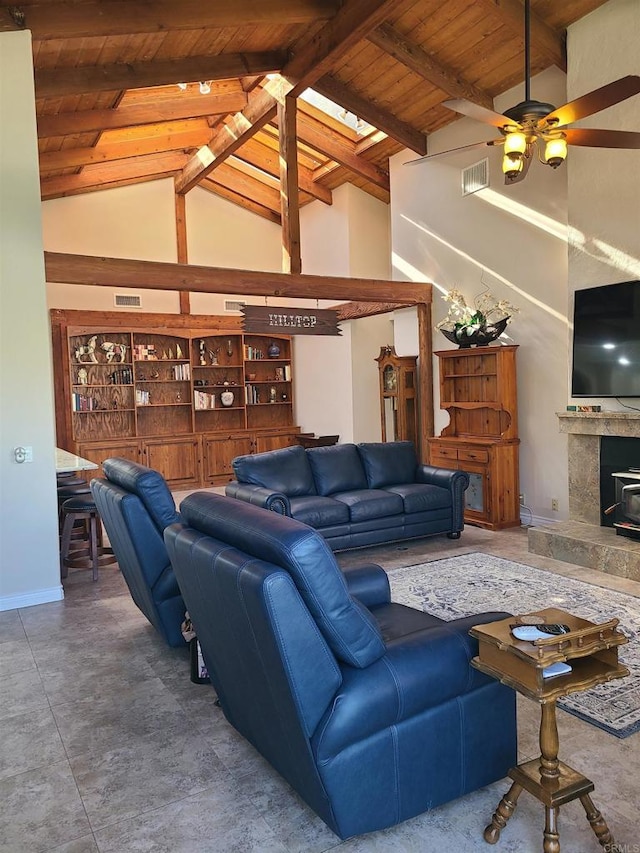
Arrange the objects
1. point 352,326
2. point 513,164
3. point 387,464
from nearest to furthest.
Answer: point 513,164, point 387,464, point 352,326

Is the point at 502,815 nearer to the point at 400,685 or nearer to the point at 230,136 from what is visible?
the point at 400,685

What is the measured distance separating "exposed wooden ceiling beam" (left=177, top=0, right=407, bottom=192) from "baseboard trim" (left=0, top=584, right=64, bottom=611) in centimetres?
494

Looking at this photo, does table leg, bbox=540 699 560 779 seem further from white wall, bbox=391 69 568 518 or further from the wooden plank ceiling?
the wooden plank ceiling

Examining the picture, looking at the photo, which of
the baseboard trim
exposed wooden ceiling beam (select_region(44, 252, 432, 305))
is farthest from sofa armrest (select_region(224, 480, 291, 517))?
exposed wooden ceiling beam (select_region(44, 252, 432, 305))

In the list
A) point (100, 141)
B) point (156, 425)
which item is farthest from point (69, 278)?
point (156, 425)

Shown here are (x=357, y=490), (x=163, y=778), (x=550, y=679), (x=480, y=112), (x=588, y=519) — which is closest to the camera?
(x=550, y=679)

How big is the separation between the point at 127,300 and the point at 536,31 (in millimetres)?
6307

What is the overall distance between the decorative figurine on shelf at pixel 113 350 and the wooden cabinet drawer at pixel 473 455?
5301mm

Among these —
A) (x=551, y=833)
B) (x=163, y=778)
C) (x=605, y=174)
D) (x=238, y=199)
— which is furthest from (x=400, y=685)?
(x=238, y=199)

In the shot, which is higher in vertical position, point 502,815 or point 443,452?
point 443,452

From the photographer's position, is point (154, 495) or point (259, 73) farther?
point (259, 73)

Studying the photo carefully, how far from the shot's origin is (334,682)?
1.80 m

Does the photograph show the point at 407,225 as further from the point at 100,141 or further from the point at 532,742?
the point at 532,742

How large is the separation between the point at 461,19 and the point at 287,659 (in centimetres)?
583
